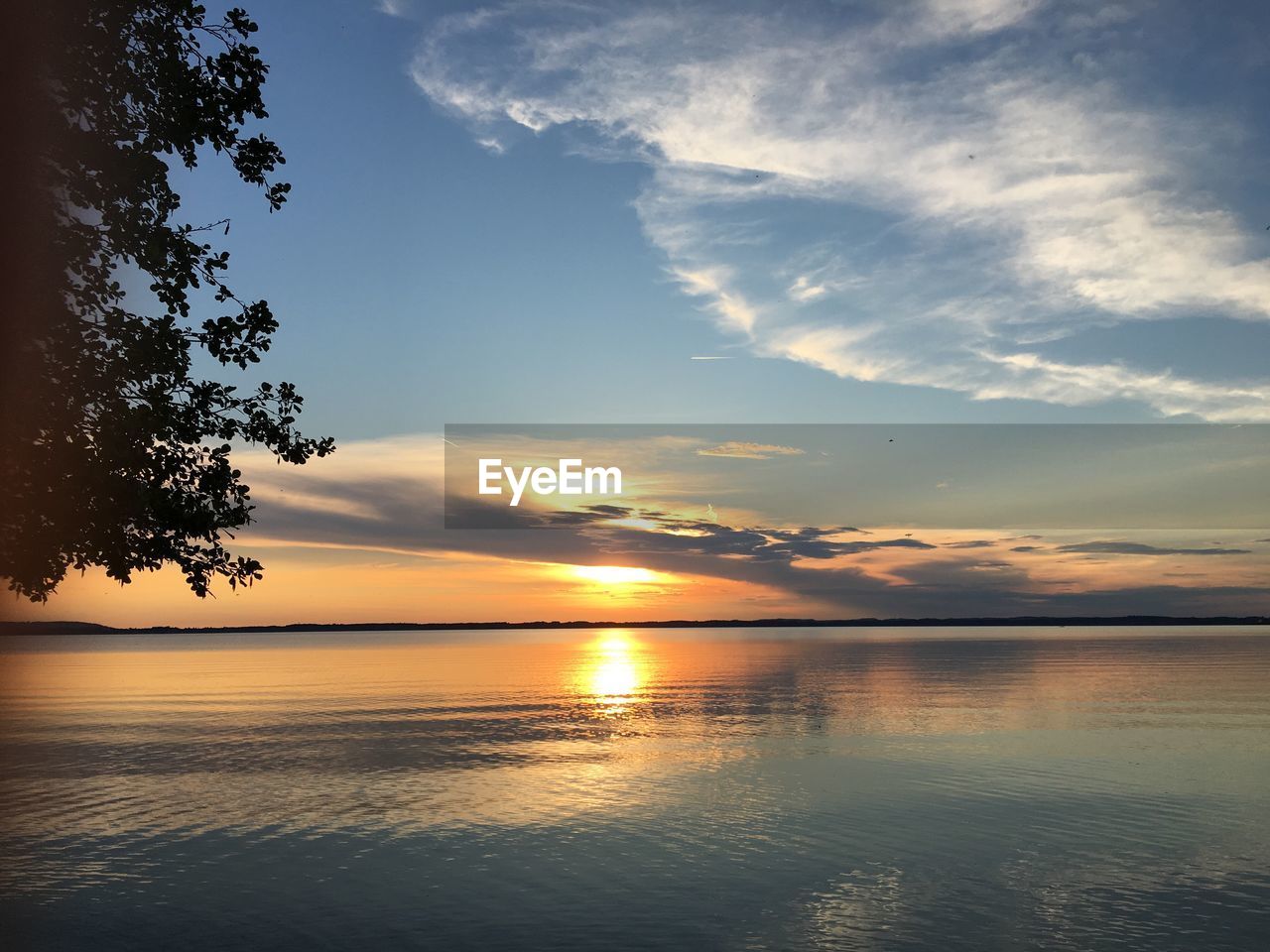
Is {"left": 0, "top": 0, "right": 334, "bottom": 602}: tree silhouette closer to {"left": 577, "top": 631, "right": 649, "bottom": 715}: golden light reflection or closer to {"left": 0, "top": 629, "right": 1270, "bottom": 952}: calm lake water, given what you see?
{"left": 0, "top": 629, "right": 1270, "bottom": 952}: calm lake water

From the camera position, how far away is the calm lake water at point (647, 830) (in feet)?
68.5

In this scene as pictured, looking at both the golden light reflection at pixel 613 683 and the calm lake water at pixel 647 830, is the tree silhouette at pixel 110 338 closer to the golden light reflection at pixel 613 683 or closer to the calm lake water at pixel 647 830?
the calm lake water at pixel 647 830

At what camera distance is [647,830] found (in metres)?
30.6

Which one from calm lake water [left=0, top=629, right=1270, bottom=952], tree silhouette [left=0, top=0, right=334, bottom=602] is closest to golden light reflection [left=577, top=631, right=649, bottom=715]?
calm lake water [left=0, top=629, right=1270, bottom=952]

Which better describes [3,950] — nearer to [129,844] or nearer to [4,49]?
[129,844]

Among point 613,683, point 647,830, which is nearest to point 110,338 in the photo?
point 647,830

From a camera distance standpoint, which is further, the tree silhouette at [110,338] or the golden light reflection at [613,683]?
the golden light reflection at [613,683]

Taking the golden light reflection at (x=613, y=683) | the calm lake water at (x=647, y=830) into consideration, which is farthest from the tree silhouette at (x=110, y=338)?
the golden light reflection at (x=613, y=683)

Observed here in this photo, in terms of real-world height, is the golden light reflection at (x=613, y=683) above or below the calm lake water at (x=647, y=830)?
below

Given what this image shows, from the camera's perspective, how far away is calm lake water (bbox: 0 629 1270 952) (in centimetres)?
2089

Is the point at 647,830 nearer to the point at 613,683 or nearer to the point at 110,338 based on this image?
the point at 110,338

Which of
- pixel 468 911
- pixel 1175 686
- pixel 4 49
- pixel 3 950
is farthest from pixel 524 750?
pixel 1175 686

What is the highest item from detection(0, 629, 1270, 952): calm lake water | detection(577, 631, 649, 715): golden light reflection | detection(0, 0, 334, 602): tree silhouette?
detection(0, 0, 334, 602): tree silhouette

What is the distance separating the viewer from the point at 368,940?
19.9m
